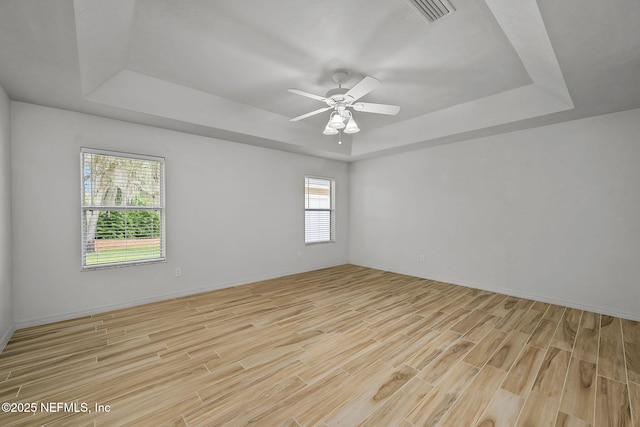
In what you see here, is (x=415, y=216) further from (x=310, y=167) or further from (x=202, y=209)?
(x=202, y=209)

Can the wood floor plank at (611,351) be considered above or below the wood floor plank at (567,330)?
above

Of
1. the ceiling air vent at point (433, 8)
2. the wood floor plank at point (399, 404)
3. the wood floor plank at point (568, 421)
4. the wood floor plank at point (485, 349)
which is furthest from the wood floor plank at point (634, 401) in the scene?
the ceiling air vent at point (433, 8)

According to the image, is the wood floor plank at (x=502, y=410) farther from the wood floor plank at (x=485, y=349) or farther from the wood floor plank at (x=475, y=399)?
the wood floor plank at (x=485, y=349)

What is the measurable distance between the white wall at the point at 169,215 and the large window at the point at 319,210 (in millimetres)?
181

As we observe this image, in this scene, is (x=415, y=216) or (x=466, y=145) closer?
(x=466, y=145)

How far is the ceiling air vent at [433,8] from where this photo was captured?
1.86 m

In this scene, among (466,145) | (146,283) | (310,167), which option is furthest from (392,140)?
(146,283)

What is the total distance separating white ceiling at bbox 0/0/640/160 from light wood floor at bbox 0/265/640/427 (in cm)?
245

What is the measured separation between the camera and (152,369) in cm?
212

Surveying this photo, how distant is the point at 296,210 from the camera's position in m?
5.32

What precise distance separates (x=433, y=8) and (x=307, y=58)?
4.06 feet

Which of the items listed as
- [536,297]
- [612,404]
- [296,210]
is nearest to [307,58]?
[296,210]

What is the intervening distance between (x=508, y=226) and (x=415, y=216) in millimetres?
1492

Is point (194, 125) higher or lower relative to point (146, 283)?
higher
